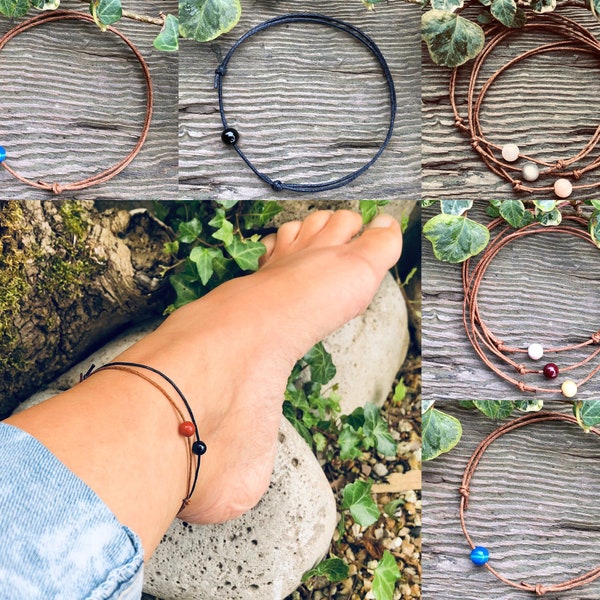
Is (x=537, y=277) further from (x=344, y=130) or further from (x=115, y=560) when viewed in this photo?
(x=115, y=560)

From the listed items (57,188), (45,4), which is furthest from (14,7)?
(57,188)

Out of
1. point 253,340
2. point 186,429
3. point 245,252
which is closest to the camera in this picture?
point 186,429

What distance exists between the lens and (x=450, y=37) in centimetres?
112

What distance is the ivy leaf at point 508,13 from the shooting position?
113 centimetres

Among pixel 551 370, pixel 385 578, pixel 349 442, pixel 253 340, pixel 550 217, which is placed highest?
pixel 550 217

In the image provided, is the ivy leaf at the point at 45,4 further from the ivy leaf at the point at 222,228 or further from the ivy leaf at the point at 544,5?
the ivy leaf at the point at 544,5

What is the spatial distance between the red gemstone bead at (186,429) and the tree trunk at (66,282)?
275 millimetres

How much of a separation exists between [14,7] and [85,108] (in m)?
0.19

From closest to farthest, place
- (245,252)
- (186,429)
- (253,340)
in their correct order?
(186,429) < (253,340) < (245,252)

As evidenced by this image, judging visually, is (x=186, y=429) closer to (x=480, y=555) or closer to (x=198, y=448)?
(x=198, y=448)

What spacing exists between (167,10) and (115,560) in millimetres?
873

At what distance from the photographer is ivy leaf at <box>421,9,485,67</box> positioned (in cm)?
112

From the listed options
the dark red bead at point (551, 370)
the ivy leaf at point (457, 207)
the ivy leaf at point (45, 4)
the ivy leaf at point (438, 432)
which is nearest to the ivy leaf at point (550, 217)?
the ivy leaf at point (457, 207)

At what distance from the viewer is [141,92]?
3.84 feet
